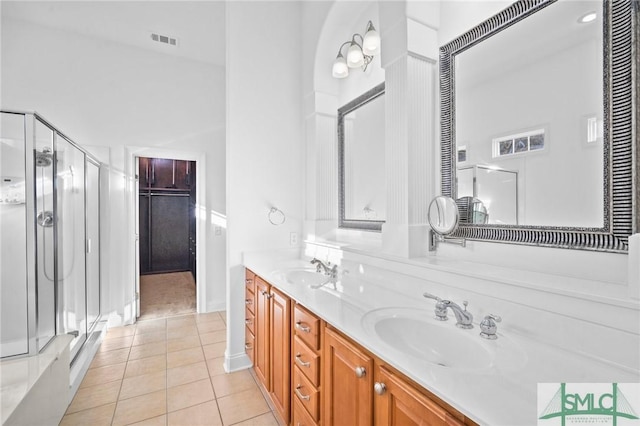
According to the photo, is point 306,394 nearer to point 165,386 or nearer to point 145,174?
point 165,386

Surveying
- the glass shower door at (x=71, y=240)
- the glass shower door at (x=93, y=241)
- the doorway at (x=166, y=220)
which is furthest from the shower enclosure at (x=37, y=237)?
the doorway at (x=166, y=220)

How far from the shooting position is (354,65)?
2.07m

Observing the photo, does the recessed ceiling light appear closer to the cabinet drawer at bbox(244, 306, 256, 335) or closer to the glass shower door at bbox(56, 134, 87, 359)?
the cabinet drawer at bbox(244, 306, 256, 335)

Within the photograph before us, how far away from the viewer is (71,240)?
249cm

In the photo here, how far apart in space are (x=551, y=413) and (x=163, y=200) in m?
6.74

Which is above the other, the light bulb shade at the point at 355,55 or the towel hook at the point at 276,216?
the light bulb shade at the point at 355,55

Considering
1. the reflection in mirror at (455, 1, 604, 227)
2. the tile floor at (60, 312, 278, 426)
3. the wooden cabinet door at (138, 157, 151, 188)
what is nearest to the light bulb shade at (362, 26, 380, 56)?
the reflection in mirror at (455, 1, 604, 227)

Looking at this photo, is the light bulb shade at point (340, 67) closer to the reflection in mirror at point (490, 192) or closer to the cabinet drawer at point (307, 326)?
the reflection in mirror at point (490, 192)

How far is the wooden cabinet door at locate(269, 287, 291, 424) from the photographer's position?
153 cm

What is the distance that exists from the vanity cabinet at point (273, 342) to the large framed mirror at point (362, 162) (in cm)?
82

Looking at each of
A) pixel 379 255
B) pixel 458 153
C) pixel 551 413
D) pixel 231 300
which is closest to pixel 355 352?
pixel 551 413

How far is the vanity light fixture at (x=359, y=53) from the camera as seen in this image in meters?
1.85

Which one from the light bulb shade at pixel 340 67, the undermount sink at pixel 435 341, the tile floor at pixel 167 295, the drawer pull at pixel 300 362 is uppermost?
the light bulb shade at pixel 340 67

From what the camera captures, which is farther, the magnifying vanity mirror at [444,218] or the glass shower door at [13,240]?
the glass shower door at [13,240]
